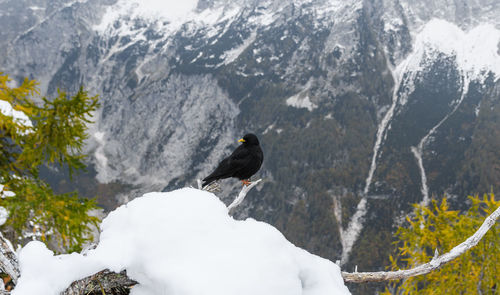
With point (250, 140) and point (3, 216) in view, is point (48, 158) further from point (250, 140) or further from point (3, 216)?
point (250, 140)

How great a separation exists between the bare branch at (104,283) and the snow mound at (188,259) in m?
0.10

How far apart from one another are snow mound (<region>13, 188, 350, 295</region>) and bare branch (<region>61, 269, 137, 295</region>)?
10 centimetres

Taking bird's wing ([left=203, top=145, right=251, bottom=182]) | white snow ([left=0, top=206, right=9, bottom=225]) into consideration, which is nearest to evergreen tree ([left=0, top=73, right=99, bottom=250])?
white snow ([left=0, top=206, right=9, bottom=225])

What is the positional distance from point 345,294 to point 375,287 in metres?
186

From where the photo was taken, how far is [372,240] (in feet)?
591

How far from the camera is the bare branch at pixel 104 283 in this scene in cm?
266

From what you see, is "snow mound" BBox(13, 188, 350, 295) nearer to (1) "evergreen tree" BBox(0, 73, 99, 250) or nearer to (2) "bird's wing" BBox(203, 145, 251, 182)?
Result: (1) "evergreen tree" BBox(0, 73, 99, 250)

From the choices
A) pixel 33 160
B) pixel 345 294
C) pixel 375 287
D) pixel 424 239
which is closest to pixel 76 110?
pixel 33 160

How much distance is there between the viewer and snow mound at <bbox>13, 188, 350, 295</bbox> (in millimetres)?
2418

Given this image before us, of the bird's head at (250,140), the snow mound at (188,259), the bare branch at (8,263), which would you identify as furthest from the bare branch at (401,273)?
the bird's head at (250,140)

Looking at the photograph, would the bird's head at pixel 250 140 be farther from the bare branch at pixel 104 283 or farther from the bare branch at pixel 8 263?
the bare branch at pixel 8 263

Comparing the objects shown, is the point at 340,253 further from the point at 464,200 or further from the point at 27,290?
the point at 27,290

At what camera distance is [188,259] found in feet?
8.37

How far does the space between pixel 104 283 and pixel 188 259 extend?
2.88ft
